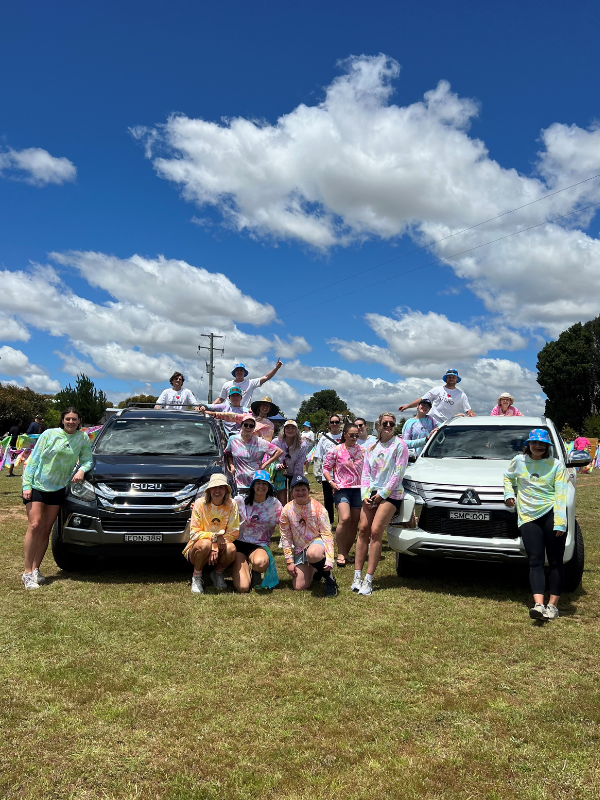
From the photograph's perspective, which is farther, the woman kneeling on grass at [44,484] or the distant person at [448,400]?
the distant person at [448,400]

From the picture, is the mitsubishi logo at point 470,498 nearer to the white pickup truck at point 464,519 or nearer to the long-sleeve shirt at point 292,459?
the white pickup truck at point 464,519

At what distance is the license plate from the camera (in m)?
5.86

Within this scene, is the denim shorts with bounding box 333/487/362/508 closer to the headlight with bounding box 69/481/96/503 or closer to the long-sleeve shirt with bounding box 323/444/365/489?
the long-sleeve shirt with bounding box 323/444/365/489

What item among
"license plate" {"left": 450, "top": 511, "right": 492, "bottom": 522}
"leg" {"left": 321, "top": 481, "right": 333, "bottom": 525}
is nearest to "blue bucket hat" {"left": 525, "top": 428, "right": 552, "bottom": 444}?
"license plate" {"left": 450, "top": 511, "right": 492, "bottom": 522}

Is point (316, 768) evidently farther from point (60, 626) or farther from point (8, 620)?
point (8, 620)

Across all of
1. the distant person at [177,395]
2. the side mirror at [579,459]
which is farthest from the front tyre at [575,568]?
the distant person at [177,395]

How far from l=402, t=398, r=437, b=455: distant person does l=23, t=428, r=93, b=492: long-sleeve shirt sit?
14.9ft

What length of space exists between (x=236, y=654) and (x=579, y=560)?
3630mm

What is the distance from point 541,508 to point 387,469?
57.2 inches

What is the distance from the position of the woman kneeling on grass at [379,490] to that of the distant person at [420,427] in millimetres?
2514

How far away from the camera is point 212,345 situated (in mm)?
51312

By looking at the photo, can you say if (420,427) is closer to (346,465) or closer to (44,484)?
(346,465)

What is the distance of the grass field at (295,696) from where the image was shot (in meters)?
2.82

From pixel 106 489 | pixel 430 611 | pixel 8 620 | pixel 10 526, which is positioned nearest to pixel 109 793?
pixel 8 620
